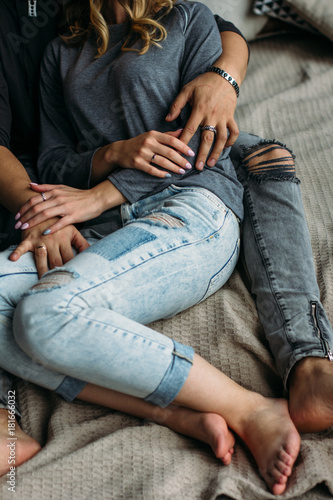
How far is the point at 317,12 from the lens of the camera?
1.70 metres

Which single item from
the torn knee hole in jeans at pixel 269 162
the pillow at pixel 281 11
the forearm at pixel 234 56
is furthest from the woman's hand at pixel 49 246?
the pillow at pixel 281 11

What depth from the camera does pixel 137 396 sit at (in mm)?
810

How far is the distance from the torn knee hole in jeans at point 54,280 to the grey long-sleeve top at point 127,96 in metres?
0.29

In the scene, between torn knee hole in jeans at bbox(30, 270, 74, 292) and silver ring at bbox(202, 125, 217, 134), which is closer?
torn knee hole in jeans at bbox(30, 270, 74, 292)

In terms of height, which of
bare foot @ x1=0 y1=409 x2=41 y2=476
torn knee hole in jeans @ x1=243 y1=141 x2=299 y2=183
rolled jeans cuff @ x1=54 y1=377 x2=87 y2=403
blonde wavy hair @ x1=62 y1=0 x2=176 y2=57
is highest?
blonde wavy hair @ x1=62 y1=0 x2=176 y2=57

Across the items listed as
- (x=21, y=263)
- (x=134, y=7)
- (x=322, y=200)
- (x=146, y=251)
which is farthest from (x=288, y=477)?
(x=134, y=7)

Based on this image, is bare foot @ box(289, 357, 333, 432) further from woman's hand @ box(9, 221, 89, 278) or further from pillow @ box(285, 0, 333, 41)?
pillow @ box(285, 0, 333, 41)

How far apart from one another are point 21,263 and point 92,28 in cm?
66

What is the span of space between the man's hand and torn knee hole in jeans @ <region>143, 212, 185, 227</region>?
0.17 m

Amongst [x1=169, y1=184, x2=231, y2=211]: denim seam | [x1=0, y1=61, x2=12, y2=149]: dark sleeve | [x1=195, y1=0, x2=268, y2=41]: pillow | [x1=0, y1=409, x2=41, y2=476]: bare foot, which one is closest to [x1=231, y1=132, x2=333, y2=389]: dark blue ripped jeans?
[x1=169, y1=184, x2=231, y2=211]: denim seam

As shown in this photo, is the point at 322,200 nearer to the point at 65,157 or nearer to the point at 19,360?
the point at 65,157

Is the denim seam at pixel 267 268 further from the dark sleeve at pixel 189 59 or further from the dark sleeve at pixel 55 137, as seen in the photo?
the dark sleeve at pixel 55 137

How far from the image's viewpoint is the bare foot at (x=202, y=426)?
79cm

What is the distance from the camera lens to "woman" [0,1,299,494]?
2.54 feet
